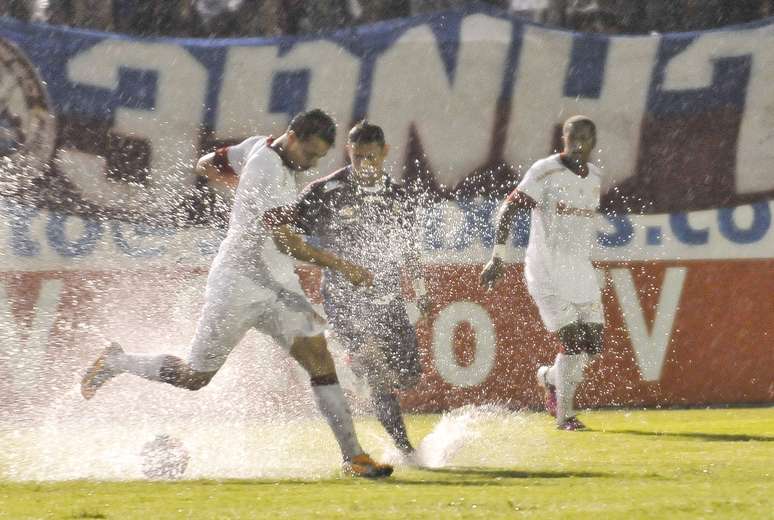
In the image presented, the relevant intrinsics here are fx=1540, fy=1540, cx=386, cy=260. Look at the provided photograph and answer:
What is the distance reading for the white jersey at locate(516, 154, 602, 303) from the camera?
8.12 m

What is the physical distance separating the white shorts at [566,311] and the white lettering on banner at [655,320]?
75.0 inches

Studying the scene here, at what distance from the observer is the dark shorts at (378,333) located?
22.3 feet

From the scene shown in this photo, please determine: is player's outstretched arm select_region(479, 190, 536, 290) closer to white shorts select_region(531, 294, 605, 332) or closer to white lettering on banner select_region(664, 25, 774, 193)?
white shorts select_region(531, 294, 605, 332)

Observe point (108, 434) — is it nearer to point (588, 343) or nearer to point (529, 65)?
point (588, 343)

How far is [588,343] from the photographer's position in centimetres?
823

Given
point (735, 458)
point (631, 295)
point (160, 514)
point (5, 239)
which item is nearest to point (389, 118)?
point (631, 295)

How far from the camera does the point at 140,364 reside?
616 cm

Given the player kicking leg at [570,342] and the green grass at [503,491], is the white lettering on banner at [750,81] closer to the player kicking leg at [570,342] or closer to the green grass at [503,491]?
the player kicking leg at [570,342]

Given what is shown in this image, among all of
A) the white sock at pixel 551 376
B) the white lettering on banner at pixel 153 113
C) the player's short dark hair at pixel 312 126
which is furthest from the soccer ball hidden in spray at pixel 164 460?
the white lettering on banner at pixel 153 113

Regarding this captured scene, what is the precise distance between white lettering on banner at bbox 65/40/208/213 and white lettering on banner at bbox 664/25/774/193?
3.19m

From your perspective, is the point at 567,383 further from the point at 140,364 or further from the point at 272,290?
Result: the point at 140,364

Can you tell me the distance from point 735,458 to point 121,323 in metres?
4.99

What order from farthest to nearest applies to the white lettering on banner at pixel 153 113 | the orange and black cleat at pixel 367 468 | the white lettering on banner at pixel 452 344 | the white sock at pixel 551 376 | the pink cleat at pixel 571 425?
the white lettering on banner at pixel 153 113
the white lettering on banner at pixel 452 344
the white sock at pixel 551 376
the pink cleat at pixel 571 425
the orange and black cleat at pixel 367 468

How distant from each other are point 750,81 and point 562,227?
2.68 meters
